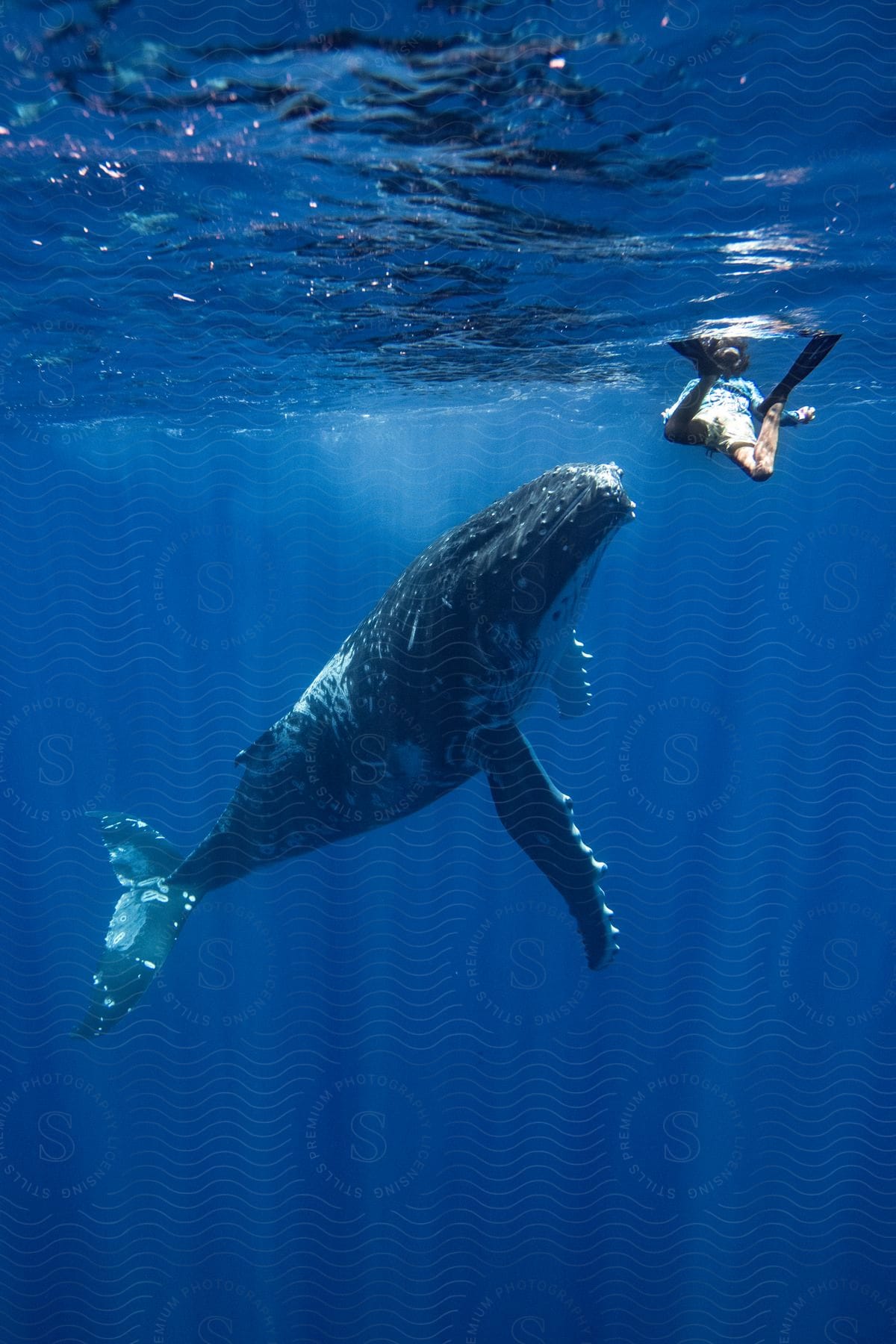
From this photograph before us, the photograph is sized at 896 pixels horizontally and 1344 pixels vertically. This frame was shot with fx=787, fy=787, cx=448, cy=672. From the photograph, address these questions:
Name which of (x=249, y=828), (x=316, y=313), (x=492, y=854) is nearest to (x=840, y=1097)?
(x=492, y=854)

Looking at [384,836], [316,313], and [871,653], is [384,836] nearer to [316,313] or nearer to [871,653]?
[316,313]

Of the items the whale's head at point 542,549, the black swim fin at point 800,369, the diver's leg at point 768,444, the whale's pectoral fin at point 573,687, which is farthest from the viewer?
the whale's pectoral fin at point 573,687

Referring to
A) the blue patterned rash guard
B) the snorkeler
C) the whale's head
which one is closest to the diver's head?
the snorkeler

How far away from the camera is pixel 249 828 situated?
33.1ft

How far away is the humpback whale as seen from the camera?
24.6 feet

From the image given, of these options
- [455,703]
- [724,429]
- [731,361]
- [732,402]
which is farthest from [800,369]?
[455,703]

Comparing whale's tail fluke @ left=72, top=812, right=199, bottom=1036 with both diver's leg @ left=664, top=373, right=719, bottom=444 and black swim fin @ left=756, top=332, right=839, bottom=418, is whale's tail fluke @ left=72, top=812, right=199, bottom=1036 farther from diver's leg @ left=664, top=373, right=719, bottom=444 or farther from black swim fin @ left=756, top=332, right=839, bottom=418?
black swim fin @ left=756, top=332, right=839, bottom=418

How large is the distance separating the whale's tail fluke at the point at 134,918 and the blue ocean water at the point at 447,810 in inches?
89.4

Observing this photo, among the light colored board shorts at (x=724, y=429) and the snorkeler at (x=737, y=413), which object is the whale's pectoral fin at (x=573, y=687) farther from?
the light colored board shorts at (x=724, y=429)

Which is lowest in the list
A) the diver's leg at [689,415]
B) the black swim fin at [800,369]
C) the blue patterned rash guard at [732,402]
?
the black swim fin at [800,369]

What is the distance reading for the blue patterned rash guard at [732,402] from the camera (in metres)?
6.88

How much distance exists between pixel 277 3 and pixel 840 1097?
1677 cm

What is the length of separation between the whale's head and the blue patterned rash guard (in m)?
1.00

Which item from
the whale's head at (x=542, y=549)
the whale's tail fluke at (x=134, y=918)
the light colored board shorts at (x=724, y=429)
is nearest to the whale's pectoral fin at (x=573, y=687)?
the whale's head at (x=542, y=549)
